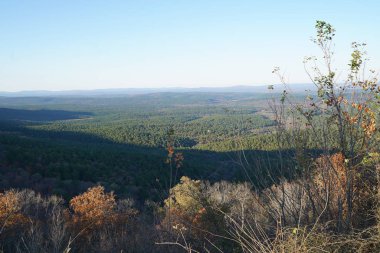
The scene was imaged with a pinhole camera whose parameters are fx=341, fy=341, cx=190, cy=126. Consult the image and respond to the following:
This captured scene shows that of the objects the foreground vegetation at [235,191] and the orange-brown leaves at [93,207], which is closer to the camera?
the foreground vegetation at [235,191]

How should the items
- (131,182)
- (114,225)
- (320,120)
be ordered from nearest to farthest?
(320,120), (114,225), (131,182)

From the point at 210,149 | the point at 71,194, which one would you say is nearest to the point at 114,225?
the point at 71,194

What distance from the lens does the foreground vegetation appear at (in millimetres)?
4727

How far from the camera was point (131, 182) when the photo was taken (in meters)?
42.4

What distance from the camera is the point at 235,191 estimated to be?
853cm

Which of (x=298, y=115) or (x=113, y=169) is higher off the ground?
(x=298, y=115)

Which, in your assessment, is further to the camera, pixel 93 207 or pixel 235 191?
pixel 93 207

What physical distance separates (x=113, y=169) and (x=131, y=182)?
507cm

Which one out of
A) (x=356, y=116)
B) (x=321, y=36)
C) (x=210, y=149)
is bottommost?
(x=210, y=149)

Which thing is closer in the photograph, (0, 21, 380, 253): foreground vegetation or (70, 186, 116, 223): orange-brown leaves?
(0, 21, 380, 253): foreground vegetation

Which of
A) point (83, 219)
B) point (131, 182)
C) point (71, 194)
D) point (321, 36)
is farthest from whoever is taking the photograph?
point (131, 182)

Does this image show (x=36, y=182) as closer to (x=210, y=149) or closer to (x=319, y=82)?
(x=319, y=82)

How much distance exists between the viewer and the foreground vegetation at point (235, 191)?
4727 mm

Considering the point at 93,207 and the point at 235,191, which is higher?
the point at 235,191
